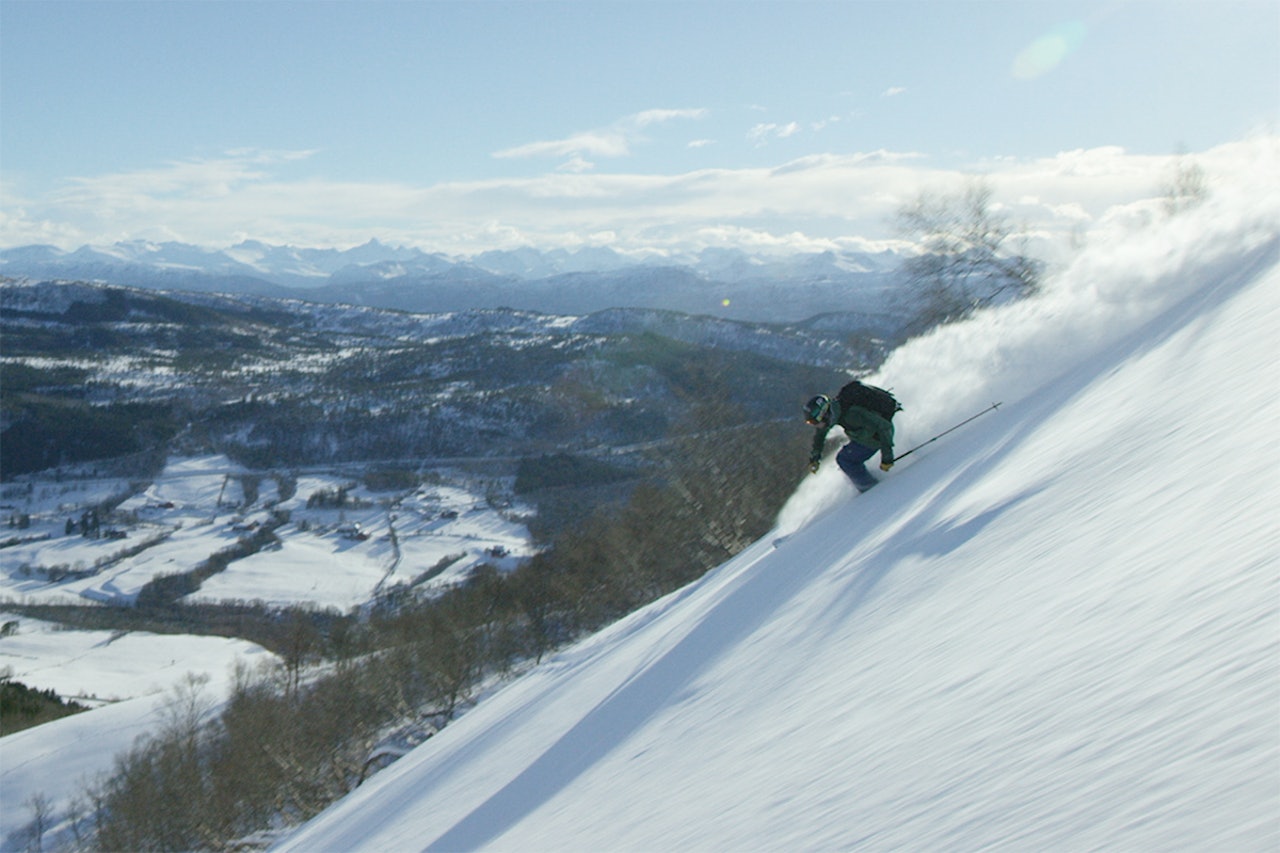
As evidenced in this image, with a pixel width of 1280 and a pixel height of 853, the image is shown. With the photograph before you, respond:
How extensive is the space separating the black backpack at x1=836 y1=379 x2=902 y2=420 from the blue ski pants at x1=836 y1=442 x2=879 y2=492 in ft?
2.55

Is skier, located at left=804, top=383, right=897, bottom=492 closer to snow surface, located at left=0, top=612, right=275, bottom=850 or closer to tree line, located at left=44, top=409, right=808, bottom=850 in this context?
tree line, located at left=44, top=409, right=808, bottom=850

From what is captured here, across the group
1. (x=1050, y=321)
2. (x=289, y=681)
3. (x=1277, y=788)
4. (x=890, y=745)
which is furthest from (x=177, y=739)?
(x=1277, y=788)

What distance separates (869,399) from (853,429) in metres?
0.50

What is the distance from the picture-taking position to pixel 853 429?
11.2 m

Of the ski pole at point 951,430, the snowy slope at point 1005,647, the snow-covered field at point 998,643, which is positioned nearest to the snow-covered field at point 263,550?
the ski pole at point 951,430

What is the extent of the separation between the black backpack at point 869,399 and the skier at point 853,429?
1 cm

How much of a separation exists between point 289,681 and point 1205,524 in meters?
37.2

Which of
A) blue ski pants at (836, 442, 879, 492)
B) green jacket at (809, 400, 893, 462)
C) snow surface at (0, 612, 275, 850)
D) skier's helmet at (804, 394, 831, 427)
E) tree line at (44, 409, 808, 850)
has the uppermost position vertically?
skier's helmet at (804, 394, 831, 427)

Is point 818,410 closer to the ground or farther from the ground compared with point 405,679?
farther from the ground

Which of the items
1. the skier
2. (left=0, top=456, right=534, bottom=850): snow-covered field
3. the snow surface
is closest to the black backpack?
the skier

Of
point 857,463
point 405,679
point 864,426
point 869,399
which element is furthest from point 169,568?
point 869,399

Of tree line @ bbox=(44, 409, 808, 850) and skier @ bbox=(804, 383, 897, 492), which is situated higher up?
skier @ bbox=(804, 383, 897, 492)

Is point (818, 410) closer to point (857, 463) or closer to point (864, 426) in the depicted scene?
point (864, 426)

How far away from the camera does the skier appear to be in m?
10.7
